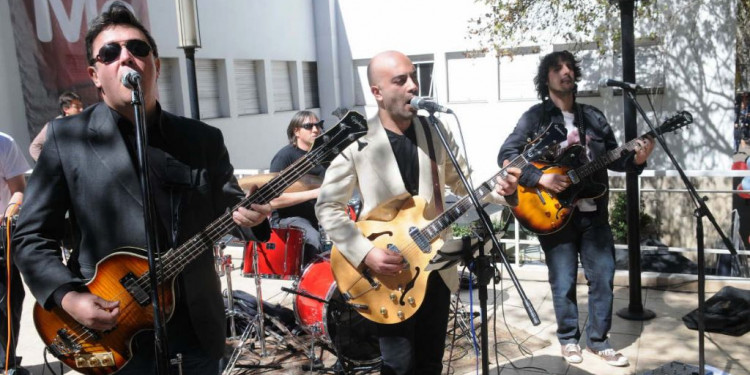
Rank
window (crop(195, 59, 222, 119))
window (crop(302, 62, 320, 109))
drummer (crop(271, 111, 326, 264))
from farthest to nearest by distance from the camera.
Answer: window (crop(302, 62, 320, 109)), window (crop(195, 59, 222, 119)), drummer (crop(271, 111, 326, 264))

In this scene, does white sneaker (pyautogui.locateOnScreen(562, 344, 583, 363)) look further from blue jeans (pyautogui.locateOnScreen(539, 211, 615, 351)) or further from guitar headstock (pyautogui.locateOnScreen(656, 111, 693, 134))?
guitar headstock (pyautogui.locateOnScreen(656, 111, 693, 134))

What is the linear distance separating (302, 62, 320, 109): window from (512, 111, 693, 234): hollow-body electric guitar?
12.8 meters

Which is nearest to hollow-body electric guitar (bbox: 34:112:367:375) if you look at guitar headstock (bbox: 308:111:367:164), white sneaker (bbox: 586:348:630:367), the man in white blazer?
guitar headstock (bbox: 308:111:367:164)

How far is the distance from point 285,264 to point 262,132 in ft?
32.0

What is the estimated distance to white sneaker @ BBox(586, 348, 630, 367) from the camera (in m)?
4.36

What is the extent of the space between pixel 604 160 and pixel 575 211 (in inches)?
15.8

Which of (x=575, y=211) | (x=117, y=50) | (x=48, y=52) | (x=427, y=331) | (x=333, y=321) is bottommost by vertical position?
(x=333, y=321)

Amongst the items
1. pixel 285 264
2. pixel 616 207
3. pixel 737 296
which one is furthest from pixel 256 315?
pixel 616 207

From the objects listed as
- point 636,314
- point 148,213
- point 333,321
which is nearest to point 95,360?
point 148,213

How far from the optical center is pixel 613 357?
4.39 metres

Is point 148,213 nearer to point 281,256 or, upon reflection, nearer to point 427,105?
point 427,105

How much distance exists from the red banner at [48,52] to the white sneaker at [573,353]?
25.1 feet

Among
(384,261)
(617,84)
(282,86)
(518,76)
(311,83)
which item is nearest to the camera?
(384,261)

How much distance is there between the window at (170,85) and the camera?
468 inches
